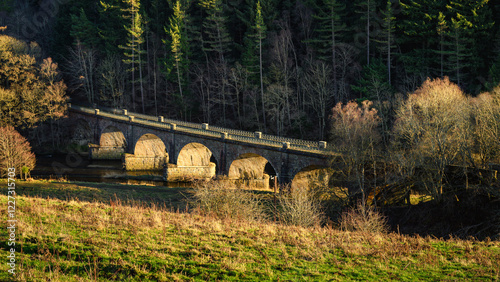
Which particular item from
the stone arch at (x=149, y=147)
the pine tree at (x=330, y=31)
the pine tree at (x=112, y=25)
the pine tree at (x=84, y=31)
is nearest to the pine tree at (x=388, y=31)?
the pine tree at (x=330, y=31)

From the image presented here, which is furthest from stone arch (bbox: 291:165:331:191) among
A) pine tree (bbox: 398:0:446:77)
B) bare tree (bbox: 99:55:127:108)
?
bare tree (bbox: 99:55:127:108)

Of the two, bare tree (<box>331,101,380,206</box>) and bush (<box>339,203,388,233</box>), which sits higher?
bare tree (<box>331,101,380,206</box>)

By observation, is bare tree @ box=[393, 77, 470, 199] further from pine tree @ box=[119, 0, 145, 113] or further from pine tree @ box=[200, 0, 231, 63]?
pine tree @ box=[119, 0, 145, 113]

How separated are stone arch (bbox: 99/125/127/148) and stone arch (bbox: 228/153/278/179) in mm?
25652

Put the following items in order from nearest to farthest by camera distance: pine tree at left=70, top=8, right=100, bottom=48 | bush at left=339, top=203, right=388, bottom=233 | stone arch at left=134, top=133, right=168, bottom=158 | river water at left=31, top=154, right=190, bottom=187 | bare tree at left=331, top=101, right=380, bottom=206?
1. bush at left=339, top=203, right=388, bottom=233
2. bare tree at left=331, top=101, right=380, bottom=206
3. river water at left=31, top=154, right=190, bottom=187
4. stone arch at left=134, top=133, right=168, bottom=158
5. pine tree at left=70, top=8, right=100, bottom=48

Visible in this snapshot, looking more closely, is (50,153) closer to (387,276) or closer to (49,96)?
(49,96)

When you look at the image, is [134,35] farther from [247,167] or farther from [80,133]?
[247,167]

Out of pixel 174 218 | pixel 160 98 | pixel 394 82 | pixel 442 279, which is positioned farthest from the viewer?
pixel 160 98

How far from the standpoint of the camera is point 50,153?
67.8m

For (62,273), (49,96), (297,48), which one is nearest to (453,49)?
(297,48)

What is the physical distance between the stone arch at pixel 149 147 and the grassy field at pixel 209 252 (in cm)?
4016

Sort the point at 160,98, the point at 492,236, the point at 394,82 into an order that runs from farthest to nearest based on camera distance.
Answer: the point at 160,98, the point at 394,82, the point at 492,236

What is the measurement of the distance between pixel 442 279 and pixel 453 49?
139 feet

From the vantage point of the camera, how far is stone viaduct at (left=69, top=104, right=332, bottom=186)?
3984 cm
